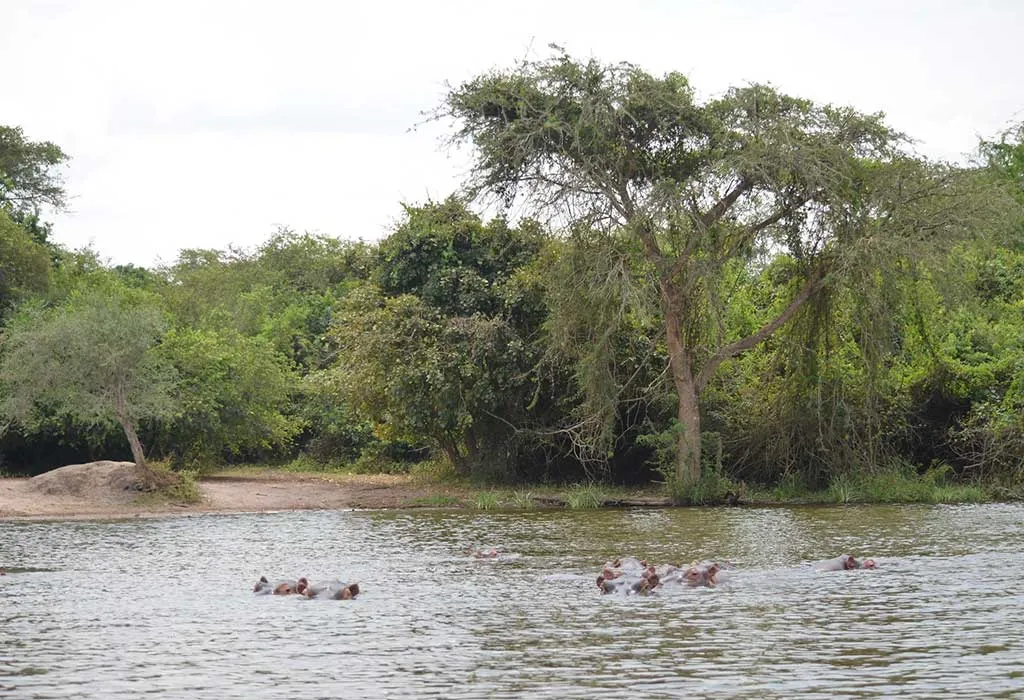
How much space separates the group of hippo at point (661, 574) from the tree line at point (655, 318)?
12258 millimetres

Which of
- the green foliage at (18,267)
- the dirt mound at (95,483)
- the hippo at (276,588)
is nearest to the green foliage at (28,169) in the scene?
the green foliage at (18,267)

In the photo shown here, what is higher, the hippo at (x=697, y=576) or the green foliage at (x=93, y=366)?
the green foliage at (x=93, y=366)

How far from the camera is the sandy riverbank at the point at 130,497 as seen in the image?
3094 cm

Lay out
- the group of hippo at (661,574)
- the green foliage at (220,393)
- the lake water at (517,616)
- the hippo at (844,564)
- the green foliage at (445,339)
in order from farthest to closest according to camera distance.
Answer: the green foliage at (220,393) → the green foliage at (445,339) → the hippo at (844,564) → the group of hippo at (661,574) → the lake water at (517,616)

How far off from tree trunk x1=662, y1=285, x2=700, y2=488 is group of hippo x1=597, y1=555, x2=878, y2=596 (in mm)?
13394

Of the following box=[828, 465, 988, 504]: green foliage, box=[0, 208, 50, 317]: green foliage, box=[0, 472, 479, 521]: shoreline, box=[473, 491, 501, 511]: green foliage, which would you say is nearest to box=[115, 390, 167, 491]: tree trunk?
box=[0, 472, 479, 521]: shoreline

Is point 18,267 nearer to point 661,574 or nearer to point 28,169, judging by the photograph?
point 28,169

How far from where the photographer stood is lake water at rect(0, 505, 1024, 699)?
11234mm

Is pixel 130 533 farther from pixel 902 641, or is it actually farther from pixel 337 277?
pixel 337 277

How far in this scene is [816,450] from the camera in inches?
1307

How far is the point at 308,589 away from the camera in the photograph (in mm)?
17062

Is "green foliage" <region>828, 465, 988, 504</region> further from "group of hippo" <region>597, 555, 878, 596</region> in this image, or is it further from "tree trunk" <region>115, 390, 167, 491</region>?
"tree trunk" <region>115, 390, 167, 491</region>

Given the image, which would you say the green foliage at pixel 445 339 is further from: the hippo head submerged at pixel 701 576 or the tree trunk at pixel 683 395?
the hippo head submerged at pixel 701 576

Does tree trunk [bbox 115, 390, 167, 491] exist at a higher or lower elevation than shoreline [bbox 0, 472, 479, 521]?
higher
